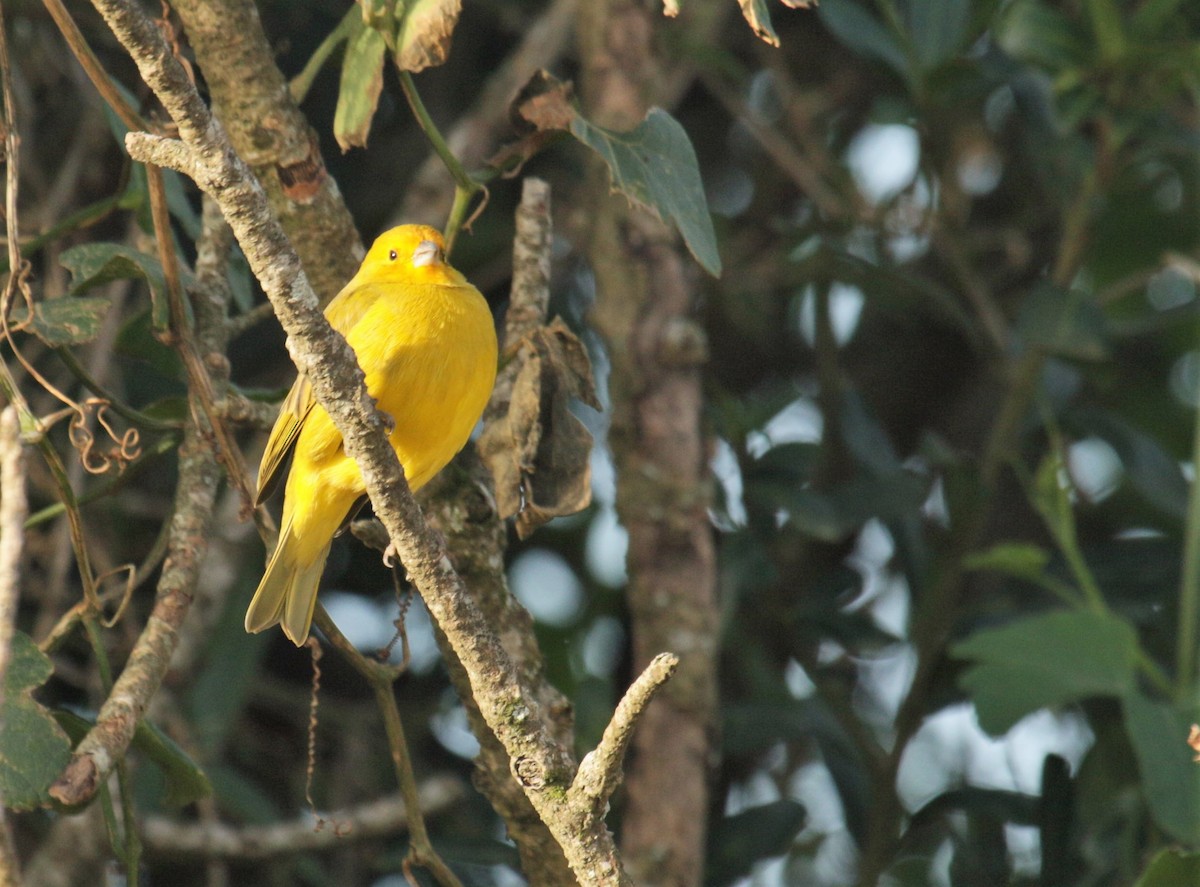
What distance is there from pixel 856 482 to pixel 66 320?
7.52ft

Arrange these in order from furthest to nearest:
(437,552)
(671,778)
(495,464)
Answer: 1. (671,778)
2. (495,464)
3. (437,552)

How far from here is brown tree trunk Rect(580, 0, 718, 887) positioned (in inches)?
129

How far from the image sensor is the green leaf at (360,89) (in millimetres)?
2334

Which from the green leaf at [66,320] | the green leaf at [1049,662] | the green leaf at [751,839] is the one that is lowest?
the green leaf at [751,839]

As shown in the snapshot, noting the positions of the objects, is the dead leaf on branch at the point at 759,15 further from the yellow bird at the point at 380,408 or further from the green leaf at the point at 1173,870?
the green leaf at the point at 1173,870

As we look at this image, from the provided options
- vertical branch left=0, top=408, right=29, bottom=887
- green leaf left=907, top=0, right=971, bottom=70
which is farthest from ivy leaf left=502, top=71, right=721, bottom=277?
green leaf left=907, top=0, right=971, bottom=70

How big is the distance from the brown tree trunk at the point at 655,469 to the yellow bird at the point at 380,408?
0.78 m

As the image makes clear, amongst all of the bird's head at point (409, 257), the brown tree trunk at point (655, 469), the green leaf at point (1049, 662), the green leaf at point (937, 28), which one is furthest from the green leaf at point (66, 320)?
the green leaf at point (937, 28)

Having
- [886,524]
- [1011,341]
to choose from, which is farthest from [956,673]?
[1011,341]

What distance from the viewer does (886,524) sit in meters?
4.02

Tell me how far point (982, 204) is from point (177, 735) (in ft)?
→ 11.4

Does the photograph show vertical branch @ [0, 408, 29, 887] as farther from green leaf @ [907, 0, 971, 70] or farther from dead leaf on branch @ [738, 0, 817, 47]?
green leaf @ [907, 0, 971, 70]

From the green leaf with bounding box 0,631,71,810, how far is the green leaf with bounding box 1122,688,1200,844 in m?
2.07

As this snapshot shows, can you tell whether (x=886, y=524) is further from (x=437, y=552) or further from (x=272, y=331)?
(x=437, y=552)
